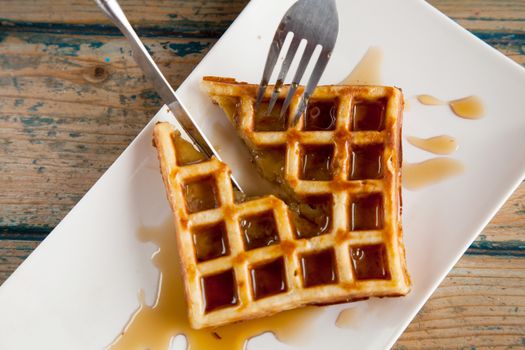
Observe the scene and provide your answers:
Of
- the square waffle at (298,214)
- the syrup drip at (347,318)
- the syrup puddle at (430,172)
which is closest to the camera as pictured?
the square waffle at (298,214)

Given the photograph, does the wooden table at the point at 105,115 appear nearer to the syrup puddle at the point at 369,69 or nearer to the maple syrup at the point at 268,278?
the syrup puddle at the point at 369,69

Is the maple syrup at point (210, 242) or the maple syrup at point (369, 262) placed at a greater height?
the maple syrup at point (210, 242)

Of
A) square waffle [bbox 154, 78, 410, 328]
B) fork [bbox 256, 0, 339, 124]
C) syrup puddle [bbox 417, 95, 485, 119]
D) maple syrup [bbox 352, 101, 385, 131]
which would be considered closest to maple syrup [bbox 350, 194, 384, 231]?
square waffle [bbox 154, 78, 410, 328]

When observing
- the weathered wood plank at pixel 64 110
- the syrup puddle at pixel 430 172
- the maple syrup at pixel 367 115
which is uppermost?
the weathered wood plank at pixel 64 110

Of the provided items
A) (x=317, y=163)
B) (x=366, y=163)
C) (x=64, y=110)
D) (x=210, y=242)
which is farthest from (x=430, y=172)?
(x=64, y=110)

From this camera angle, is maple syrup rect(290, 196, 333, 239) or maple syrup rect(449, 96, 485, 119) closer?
maple syrup rect(290, 196, 333, 239)

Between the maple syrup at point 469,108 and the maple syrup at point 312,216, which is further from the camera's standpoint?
the maple syrup at point 469,108

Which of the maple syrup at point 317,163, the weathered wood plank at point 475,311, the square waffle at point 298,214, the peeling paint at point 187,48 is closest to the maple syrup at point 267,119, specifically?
the square waffle at point 298,214

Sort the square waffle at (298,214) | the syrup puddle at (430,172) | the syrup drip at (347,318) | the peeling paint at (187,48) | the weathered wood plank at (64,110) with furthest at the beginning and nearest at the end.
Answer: the peeling paint at (187,48) < the weathered wood plank at (64,110) < the syrup puddle at (430,172) < the syrup drip at (347,318) < the square waffle at (298,214)

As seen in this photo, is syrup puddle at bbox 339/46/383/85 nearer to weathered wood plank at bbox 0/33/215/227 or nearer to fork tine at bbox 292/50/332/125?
fork tine at bbox 292/50/332/125

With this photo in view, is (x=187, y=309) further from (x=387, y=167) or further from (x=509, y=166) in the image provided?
(x=509, y=166)
